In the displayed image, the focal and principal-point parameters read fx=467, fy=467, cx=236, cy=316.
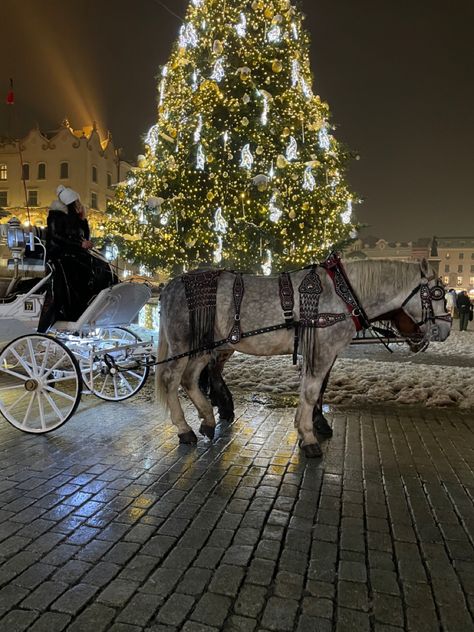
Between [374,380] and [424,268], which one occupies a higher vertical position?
[424,268]

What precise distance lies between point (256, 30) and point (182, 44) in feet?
8.23

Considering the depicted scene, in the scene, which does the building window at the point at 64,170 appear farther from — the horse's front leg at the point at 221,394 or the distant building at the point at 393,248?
the distant building at the point at 393,248

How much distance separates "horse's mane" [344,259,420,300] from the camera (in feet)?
16.9

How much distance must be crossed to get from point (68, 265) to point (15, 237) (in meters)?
0.78

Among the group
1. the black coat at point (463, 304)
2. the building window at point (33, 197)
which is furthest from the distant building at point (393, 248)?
the black coat at point (463, 304)

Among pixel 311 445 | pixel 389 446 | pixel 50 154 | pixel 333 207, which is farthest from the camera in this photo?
pixel 50 154

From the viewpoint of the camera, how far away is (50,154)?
169ft

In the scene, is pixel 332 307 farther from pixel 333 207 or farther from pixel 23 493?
pixel 333 207

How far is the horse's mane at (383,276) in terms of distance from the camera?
16.9 feet

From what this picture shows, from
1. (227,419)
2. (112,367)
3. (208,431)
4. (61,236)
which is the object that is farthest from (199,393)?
(61,236)

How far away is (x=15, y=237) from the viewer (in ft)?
19.4

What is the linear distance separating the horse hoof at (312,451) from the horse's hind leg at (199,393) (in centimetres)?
116

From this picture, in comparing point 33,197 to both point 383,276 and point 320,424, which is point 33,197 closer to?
point 320,424

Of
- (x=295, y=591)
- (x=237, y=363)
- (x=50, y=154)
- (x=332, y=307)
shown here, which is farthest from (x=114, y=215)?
(x=50, y=154)
